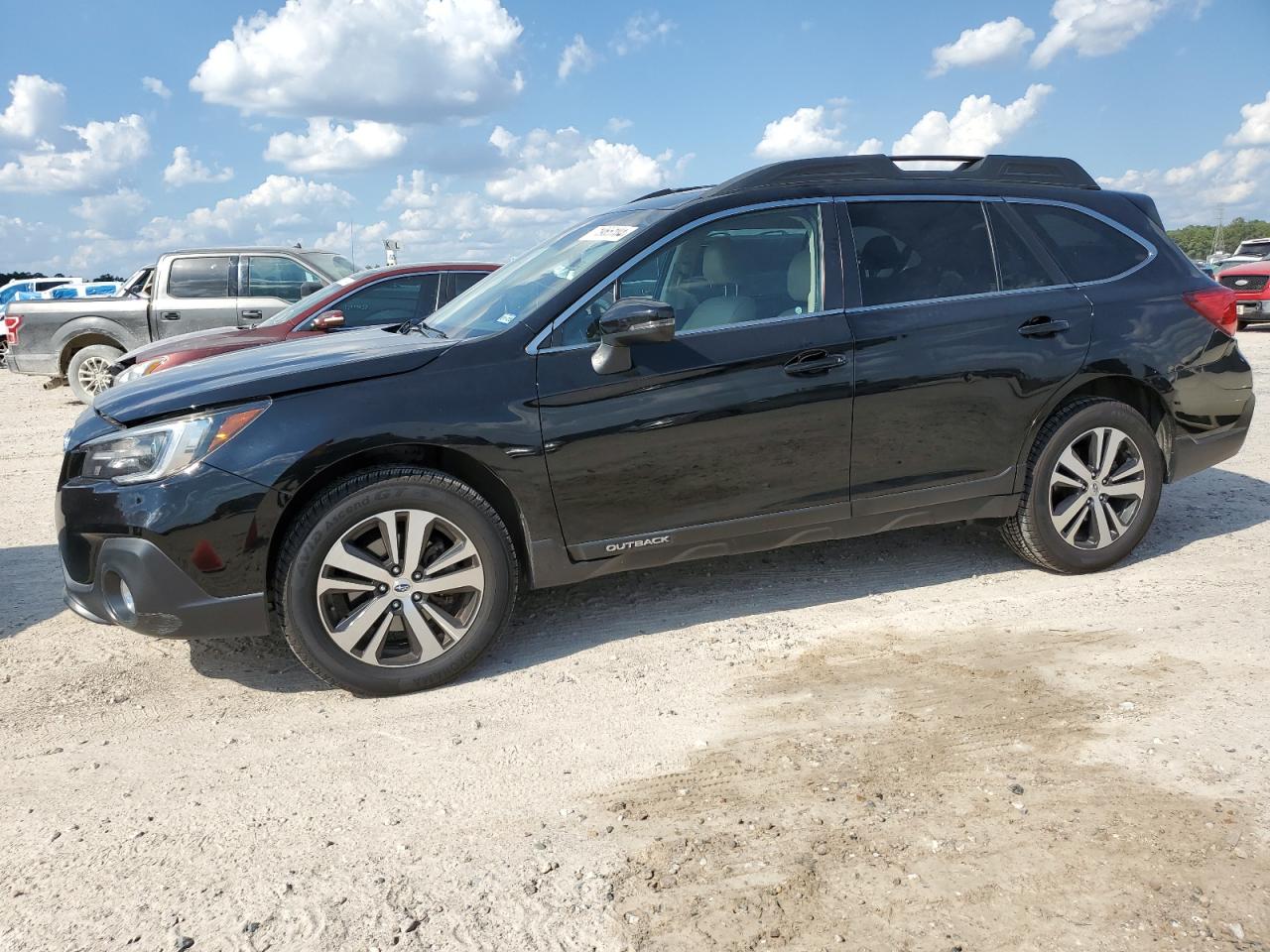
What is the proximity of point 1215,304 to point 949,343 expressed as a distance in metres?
1.60

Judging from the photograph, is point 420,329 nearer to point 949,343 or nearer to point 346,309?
point 949,343

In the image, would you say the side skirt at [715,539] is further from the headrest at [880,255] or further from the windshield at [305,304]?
the windshield at [305,304]

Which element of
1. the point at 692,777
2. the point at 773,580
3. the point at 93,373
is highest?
the point at 93,373

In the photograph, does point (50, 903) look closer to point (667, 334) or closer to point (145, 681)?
point (145, 681)

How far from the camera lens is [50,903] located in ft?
8.61

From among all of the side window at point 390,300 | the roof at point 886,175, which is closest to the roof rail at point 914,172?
the roof at point 886,175

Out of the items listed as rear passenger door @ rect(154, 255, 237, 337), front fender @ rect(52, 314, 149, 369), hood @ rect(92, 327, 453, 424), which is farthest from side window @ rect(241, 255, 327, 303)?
hood @ rect(92, 327, 453, 424)

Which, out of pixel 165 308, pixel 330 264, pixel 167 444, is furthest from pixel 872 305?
pixel 165 308

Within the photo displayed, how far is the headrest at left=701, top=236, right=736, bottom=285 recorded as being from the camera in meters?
4.27

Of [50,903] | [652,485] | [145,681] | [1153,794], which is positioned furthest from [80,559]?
[1153,794]

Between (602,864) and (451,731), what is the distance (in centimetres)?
102

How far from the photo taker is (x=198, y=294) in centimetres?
1223

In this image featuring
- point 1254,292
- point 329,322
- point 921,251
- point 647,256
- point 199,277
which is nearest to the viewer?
point 647,256

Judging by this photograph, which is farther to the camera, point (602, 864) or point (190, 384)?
point (190, 384)
